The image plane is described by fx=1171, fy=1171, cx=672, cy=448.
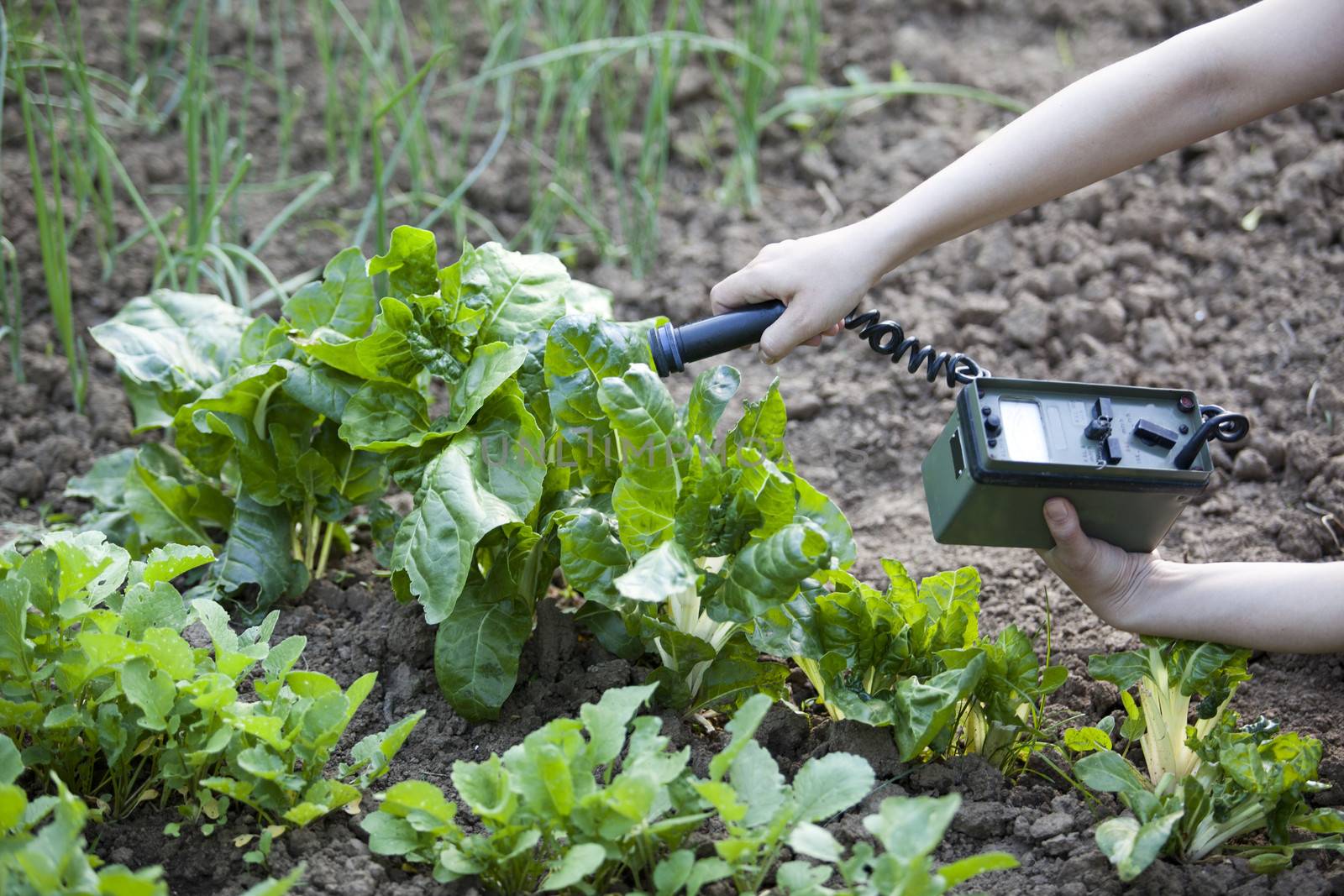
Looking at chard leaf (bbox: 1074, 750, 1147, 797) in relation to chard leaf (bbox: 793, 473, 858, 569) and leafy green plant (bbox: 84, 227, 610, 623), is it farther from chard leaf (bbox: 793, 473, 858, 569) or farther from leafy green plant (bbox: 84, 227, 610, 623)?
leafy green plant (bbox: 84, 227, 610, 623)

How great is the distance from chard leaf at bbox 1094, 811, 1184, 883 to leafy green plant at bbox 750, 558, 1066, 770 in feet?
0.58

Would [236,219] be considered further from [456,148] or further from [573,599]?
[573,599]

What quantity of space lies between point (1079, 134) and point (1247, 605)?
0.64 metres

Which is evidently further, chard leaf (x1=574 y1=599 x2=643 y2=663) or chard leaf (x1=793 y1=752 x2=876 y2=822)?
chard leaf (x1=574 y1=599 x2=643 y2=663)

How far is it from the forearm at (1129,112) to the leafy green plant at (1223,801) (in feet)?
2.33

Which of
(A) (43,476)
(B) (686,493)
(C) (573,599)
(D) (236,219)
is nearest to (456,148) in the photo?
(D) (236,219)

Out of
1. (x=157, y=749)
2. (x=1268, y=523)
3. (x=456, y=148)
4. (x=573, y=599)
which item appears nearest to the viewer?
(x=157, y=749)

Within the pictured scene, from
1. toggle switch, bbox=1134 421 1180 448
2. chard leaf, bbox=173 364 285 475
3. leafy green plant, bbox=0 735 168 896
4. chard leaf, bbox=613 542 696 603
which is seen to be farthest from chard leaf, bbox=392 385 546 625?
toggle switch, bbox=1134 421 1180 448

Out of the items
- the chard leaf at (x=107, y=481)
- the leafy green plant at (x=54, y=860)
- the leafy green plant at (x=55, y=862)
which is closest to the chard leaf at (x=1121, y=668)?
the leafy green plant at (x=55, y=862)

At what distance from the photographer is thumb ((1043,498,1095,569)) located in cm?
140

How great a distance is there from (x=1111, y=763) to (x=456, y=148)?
7.05 feet

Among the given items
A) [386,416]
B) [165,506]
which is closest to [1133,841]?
[386,416]

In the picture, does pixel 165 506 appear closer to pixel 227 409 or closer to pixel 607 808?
pixel 227 409

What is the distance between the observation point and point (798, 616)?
1511 millimetres
